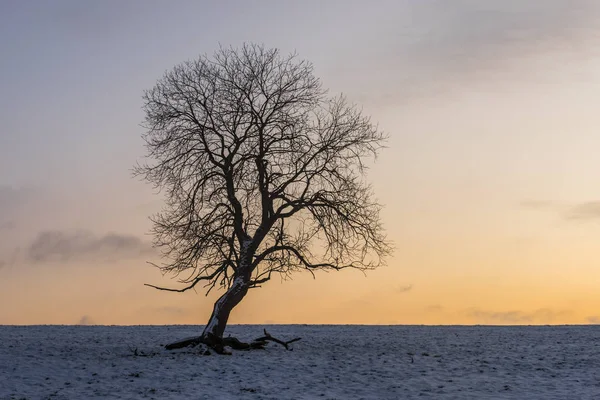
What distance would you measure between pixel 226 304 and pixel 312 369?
6583 mm

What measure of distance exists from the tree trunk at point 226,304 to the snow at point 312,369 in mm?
1351

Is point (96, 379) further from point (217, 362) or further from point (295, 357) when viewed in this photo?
point (295, 357)

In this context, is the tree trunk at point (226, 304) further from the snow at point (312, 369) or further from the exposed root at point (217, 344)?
the snow at point (312, 369)

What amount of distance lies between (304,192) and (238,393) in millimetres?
12101

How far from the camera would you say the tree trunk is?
3189cm

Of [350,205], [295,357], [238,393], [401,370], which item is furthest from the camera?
[350,205]

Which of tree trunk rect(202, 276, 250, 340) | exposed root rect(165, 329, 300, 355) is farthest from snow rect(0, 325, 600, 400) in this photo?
tree trunk rect(202, 276, 250, 340)

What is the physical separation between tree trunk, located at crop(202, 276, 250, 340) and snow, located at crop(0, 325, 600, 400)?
53.2 inches

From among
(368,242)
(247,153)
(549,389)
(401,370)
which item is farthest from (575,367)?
(247,153)

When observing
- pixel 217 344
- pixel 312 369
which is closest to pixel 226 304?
pixel 217 344

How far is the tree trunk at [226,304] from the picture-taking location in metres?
31.9

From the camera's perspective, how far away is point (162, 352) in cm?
3155

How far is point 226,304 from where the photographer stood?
105ft

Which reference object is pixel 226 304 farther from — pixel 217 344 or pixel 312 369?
pixel 312 369
